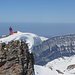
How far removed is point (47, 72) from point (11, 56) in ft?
114

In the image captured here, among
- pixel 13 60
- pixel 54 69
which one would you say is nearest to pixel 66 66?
pixel 54 69

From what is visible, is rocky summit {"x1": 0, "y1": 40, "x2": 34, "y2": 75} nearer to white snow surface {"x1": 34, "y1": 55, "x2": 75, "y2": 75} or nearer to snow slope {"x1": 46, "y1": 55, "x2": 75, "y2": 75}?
white snow surface {"x1": 34, "y1": 55, "x2": 75, "y2": 75}

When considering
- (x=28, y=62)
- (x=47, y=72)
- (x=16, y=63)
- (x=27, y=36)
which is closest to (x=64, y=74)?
(x=47, y=72)

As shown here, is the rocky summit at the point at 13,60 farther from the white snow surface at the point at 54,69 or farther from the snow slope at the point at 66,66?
the snow slope at the point at 66,66

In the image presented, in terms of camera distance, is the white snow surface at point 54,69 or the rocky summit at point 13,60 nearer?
the rocky summit at point 13,60

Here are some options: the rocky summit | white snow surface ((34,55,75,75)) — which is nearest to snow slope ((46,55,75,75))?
white snow surface ((34,55,75,75))

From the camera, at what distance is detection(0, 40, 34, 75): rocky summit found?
2159cm

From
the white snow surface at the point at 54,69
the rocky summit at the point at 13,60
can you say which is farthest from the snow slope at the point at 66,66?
the rocky summit at the point at 13,60

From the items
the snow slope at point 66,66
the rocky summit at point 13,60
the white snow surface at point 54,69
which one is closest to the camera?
the rocky summit at point 13,60

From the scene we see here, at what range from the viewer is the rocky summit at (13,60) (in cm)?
2159

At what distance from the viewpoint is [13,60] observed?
73.7ft

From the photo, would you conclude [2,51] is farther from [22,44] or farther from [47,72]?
[47,72]

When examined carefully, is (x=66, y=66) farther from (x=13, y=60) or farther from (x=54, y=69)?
(x=13, y=60)

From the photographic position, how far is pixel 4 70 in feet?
70.5
